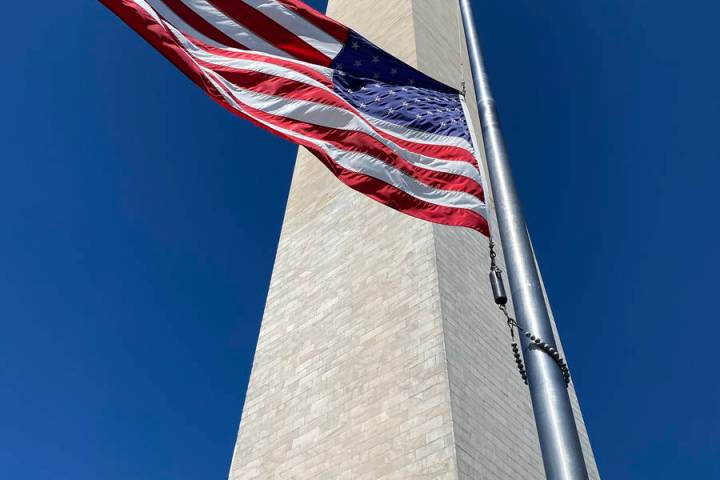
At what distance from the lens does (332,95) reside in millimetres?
5168

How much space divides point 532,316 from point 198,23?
3846 mm

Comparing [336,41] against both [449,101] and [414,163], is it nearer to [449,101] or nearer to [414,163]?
[449,101]

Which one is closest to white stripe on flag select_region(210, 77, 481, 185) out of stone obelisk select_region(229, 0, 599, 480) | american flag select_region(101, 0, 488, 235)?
american flag select_region(101, 0, 488, 235)

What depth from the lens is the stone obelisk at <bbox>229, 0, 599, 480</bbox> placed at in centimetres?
813

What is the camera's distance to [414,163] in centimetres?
479

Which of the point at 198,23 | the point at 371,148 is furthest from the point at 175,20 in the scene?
the point at 371,148

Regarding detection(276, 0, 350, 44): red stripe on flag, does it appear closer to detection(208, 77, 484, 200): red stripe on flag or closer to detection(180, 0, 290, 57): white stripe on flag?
detection(180, 0, 290, 57): white stripe on flag

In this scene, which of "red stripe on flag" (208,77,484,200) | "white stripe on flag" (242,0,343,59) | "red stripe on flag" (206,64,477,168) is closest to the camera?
"red stripe on flag" (208,77,484,200)

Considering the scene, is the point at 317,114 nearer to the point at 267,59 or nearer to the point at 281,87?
the point at 281,87

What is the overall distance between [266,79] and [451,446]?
4.92m

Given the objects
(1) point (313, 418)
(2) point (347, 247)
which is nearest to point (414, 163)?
(1) point (313, 418)

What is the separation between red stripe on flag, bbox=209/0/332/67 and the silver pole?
1.54 metres

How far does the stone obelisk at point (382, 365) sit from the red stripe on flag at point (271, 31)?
15.6 ft

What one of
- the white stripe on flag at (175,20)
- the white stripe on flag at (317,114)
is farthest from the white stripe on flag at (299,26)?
the white stripe on flag at (317,114)
